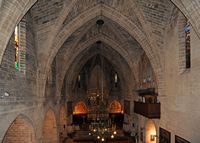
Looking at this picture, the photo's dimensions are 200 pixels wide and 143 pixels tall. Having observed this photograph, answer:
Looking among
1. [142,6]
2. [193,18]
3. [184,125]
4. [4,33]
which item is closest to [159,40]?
[142,6]

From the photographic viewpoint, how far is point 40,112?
581 inches

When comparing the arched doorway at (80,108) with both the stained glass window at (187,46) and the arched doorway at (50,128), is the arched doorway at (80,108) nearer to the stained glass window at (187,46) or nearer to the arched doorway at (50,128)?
the arched doorway at (50,128)

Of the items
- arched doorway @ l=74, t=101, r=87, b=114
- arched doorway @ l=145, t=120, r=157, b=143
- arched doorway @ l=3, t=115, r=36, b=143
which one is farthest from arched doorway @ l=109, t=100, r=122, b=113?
arched doorway @ l=3, t=115, r=36, b=143

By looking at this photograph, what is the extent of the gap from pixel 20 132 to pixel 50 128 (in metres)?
6.17

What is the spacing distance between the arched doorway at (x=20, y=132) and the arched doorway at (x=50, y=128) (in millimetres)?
5534

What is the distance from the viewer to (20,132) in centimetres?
1294

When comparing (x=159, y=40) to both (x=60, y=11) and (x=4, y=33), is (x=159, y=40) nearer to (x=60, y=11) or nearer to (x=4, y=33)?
(x=60, y=11)

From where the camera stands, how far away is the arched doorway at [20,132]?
41.8ft

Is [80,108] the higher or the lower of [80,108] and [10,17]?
the lower

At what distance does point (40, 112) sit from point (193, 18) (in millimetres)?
10364

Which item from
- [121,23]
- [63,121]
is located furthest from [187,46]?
[63,121]

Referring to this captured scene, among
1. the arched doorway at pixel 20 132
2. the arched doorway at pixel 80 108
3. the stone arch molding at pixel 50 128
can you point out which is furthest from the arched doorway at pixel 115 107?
the arched doorway at pixel 20 132

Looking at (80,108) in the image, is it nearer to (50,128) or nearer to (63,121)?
(63,121)

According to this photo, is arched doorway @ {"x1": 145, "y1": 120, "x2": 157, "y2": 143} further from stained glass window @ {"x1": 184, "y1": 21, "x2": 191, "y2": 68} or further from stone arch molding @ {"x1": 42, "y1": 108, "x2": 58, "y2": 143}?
stained glass window @ {"x1": 184, "y1": 21, "x2": 191, "y2": 68}
